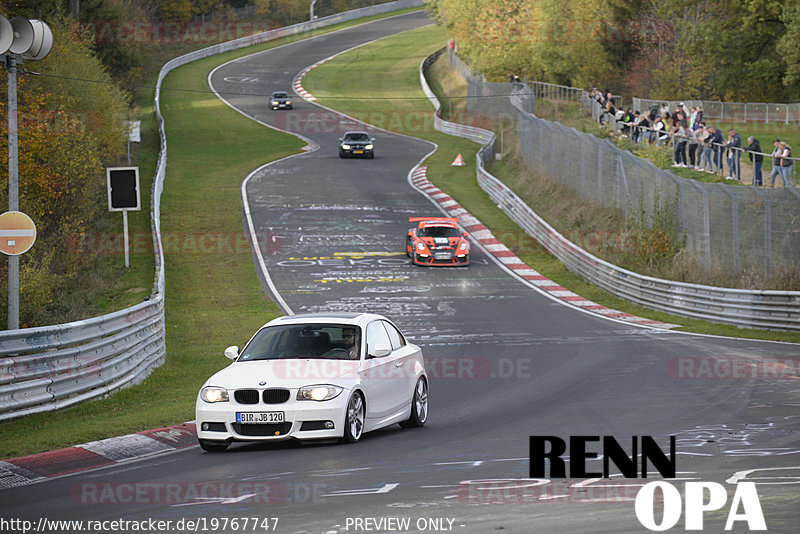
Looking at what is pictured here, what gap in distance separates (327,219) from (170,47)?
235 feet

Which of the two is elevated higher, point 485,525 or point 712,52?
point 712,52

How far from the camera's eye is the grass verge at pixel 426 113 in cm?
3048

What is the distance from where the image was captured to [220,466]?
1034cm

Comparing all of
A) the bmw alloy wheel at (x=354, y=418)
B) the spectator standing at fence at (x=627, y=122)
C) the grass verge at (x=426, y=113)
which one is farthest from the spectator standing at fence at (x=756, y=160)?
the bmw alloy wheel at (x=354, y=418)

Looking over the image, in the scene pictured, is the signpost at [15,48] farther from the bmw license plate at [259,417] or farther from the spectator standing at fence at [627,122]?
the spectator standing at fence at [627,122]

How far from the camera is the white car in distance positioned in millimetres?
11211

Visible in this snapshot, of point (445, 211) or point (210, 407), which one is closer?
point (210, 407)

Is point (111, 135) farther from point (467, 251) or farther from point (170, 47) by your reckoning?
point (170, 47)

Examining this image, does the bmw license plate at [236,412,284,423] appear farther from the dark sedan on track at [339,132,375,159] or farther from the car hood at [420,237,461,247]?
the dark sedan on track at [339,132,375,159]

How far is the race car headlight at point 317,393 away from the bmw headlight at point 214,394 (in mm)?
801

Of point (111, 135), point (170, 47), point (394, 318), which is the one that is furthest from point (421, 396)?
Result: point (170, 47)

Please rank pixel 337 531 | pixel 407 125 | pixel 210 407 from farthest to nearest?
pixel 407 125
pixel 210 407
pixel 337 531

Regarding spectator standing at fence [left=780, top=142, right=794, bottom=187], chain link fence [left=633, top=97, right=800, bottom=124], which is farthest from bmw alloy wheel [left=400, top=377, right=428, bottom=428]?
chain link fence [left=633, top=97, right=800, bottom=124]

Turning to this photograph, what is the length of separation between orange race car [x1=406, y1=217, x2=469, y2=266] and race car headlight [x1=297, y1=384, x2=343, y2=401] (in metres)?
23.8
